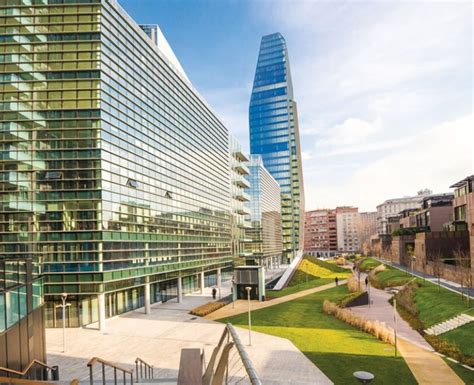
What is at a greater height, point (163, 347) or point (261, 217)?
point (261, 217)

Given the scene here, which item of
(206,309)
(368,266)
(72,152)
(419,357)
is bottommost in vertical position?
(368,266)

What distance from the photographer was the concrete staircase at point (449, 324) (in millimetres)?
26688

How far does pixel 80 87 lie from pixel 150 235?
52.0 feet

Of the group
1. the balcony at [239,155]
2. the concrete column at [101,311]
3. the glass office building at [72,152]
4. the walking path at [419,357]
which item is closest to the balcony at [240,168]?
the balcony at [239,155]

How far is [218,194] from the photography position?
200 feet

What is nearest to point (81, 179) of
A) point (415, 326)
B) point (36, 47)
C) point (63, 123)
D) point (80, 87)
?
point (63, 123)

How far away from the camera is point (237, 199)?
7362cm

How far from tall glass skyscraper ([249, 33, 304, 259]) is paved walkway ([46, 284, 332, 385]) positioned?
315 ft

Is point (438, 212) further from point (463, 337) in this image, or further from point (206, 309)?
point (206, 309)

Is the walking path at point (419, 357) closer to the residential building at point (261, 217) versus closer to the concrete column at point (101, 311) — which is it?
the concrete column at point (101, 311)

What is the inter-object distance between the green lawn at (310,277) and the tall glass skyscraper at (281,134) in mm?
46265

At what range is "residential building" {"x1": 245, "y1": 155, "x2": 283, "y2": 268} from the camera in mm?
85062

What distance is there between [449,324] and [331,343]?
33.2 ft

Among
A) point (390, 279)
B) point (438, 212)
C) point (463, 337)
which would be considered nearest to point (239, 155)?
point (390, 279)
